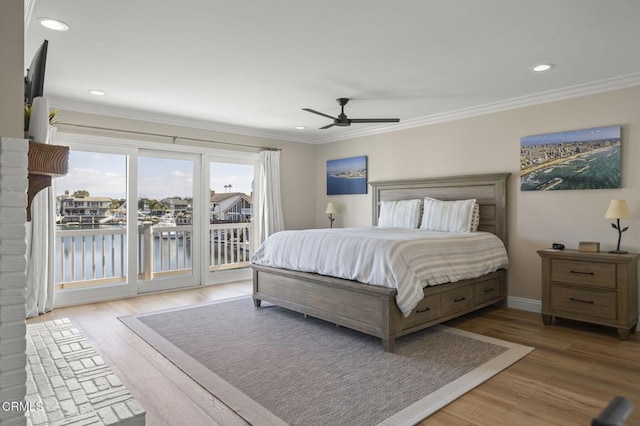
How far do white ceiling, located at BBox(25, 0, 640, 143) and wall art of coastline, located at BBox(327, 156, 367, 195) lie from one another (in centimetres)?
140

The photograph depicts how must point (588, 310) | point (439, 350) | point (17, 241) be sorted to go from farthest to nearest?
point (588, 310), point (439, 350), point (17, 241)

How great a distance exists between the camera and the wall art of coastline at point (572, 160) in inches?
144

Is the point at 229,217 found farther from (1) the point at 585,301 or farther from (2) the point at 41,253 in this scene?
(1) the point at 585,301

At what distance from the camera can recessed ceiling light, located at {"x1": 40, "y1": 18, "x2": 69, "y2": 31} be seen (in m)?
2.50

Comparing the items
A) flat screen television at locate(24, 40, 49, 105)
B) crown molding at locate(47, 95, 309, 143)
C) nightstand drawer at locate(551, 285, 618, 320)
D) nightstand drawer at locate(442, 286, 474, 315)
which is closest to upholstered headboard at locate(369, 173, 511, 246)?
nightstand drawer at locate(551, 285, 618, 320)

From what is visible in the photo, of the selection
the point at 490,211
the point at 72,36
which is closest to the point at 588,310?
the point at 490,211

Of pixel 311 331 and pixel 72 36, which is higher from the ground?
pixel 72 36

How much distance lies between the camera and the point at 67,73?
3527 millimetres

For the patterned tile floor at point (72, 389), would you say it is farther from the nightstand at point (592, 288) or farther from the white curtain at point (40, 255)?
the nightstand at point (592, 288)

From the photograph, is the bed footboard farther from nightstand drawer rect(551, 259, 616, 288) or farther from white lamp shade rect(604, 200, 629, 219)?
white lamp shade rect(604, 200, 629, 219)

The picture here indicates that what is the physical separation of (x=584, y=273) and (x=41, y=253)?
18.2ft

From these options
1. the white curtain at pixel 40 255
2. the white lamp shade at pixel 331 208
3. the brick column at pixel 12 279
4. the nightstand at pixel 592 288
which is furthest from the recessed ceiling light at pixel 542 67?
the white curtain at pixel 40 255

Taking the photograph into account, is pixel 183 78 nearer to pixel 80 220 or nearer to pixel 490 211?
pixel 80 220

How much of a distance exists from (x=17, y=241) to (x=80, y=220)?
3739 millimetres
